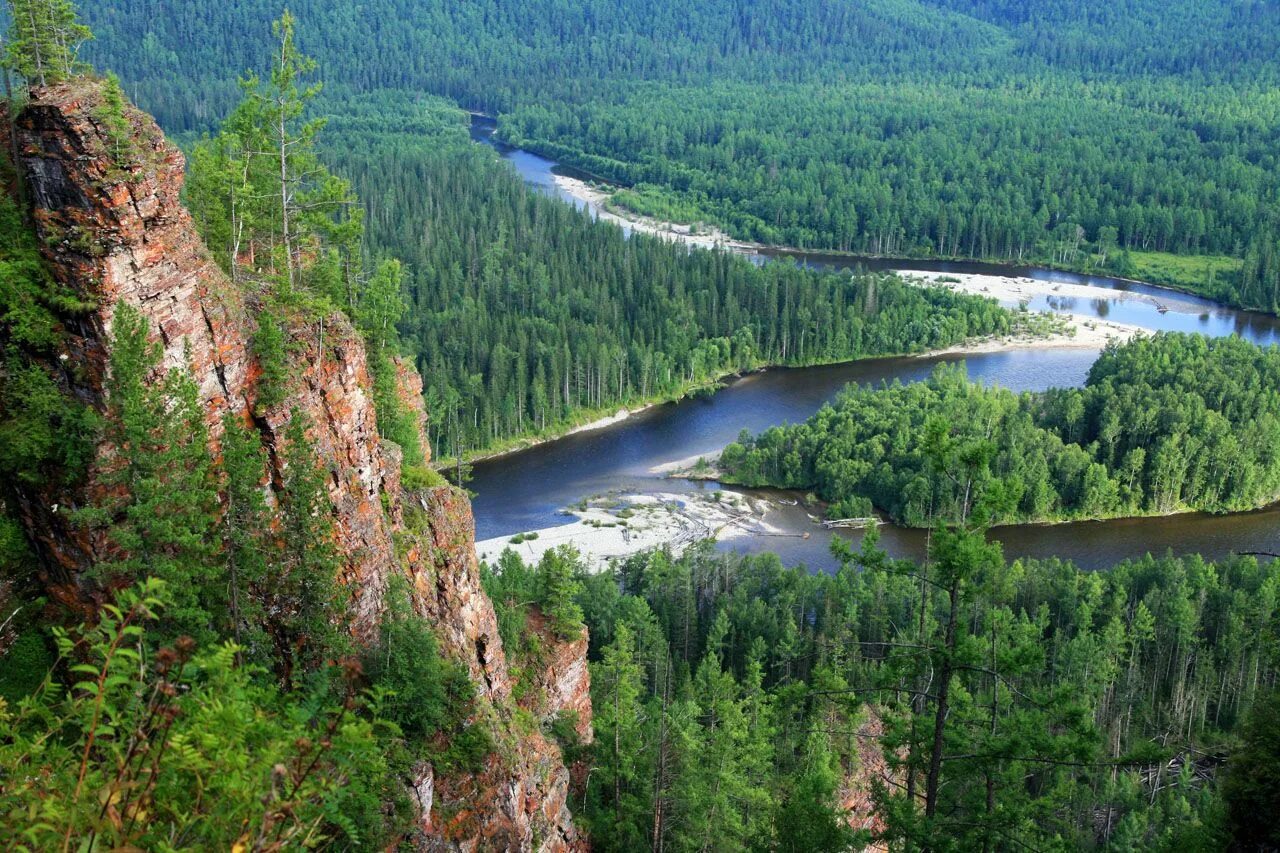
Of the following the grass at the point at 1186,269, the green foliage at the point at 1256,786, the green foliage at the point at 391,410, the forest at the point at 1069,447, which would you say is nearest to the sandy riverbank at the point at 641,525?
the forest at the point at 1069,447

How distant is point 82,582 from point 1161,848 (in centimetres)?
2153

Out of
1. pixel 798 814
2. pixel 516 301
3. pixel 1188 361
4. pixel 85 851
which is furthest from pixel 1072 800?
pixel 516 301

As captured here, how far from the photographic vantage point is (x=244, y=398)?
25.0 metres

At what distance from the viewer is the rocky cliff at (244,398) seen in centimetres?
2203

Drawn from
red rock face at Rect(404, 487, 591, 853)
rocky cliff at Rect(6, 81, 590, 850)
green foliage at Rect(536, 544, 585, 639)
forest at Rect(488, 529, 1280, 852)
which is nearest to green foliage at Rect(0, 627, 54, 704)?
rocky cliff at Rect(6, 81, 590, 850)

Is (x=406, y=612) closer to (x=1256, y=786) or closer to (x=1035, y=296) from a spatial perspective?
(x=1256, y=786)

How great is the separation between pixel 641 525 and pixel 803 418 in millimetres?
30733

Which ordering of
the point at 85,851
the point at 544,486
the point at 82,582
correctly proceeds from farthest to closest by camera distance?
the point at 544,486
the point at 82,582
the point at 85,851

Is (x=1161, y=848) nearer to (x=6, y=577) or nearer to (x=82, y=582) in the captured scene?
(x=82, y=582)

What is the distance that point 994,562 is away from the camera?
20.5m

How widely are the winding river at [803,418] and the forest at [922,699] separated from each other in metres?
12.5

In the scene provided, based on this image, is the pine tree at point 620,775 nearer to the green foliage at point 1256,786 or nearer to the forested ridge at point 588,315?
the green foliage at point 1256,786

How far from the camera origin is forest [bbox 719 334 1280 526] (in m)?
89.2

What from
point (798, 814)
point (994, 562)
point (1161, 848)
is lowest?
point (798, 814)
